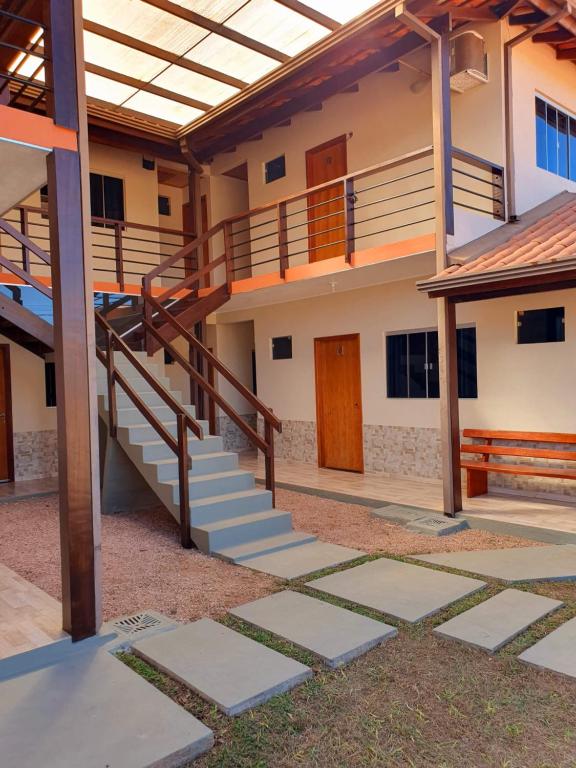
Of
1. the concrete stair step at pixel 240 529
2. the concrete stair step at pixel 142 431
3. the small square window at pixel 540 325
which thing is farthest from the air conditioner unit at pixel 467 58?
the concrete stair step at pixel 240 529

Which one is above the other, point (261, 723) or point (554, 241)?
point (554, 241)

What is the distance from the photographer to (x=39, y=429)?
9.95 meters

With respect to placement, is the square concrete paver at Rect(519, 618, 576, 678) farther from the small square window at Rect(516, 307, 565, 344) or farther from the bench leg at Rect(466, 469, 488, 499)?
the small square window at Rect(516, 307, 565, 344)

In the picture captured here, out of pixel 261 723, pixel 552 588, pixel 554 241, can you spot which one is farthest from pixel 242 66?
pixel 261 723

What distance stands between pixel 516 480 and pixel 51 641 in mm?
5987

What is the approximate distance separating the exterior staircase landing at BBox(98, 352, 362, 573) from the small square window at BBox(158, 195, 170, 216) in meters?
7.90

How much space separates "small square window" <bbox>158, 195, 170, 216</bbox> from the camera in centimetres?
1391

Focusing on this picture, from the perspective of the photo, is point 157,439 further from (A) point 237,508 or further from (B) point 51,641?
(B) point 51,641

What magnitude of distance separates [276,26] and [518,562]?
679 centimetres

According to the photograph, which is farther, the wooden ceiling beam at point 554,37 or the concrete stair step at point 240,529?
the wooden ceiling beam at point 554,37

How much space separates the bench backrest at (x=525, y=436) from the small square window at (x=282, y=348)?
4.09 meters

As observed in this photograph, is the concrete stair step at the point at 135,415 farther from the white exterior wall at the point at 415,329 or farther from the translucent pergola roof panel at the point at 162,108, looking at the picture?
the translucent pergola roof panel at the point at 162,108

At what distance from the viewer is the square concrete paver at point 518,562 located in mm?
4711

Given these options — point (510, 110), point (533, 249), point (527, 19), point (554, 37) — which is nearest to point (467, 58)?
point (510, 110)
